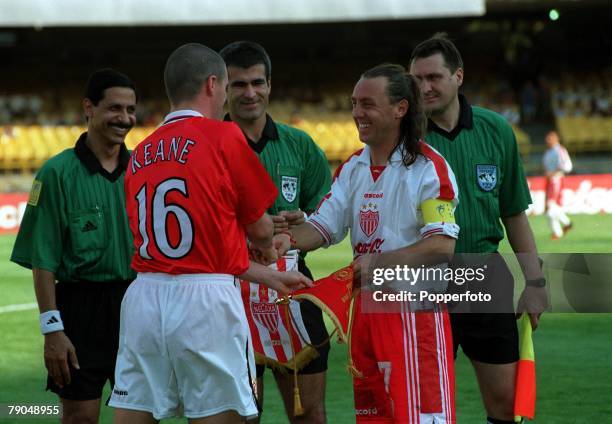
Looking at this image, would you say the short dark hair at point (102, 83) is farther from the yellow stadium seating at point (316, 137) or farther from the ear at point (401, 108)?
the yellow stadium seating at point (316, 137)

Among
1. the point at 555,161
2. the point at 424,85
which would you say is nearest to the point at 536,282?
the point at 424,85

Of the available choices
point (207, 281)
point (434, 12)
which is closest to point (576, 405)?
point (207, 281)

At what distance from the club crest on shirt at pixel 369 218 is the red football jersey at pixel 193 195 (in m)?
0.41

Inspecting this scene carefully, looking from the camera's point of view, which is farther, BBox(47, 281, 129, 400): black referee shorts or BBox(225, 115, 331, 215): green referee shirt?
BBox(225, 115, 331, 215): green referee shirt

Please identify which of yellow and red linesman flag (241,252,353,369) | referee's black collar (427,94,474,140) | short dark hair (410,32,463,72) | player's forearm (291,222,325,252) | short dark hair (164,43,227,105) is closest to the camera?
short dark hair (164,43,227,105)

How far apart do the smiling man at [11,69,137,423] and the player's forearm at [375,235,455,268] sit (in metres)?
1.59

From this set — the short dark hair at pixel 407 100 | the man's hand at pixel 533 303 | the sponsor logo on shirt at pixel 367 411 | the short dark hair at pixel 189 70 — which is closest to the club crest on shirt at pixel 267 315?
the sponsor logo on shirt at pixel 367 411

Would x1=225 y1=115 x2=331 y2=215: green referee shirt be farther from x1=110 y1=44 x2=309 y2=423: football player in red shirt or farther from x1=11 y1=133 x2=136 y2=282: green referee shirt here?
x1=110 y1=44 x2=309 y2=423: football player in red shirt

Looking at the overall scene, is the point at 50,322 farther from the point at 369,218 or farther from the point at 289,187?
the point at 369,218

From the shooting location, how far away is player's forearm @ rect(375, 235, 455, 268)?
423cm

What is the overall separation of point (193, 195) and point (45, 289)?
1331 mm

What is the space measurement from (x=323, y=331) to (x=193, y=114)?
1.72 metres

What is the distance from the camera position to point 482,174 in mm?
5203

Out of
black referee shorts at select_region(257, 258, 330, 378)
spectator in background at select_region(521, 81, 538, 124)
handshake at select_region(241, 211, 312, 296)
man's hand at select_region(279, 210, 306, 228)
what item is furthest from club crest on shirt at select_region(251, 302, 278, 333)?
spectator in background at select_region(521, 81, 538, 124)
